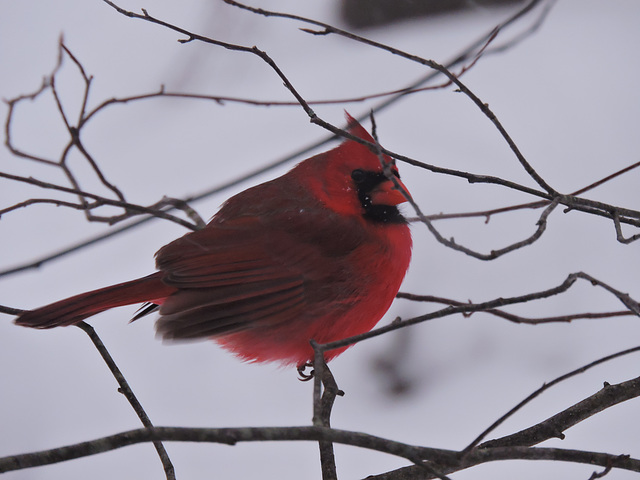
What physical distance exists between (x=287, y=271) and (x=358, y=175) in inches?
14.7

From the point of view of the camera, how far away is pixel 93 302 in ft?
6.06

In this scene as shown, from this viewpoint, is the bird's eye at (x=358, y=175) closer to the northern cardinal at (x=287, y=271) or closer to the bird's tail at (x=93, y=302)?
the northern cardinal at (x=287, y=271)

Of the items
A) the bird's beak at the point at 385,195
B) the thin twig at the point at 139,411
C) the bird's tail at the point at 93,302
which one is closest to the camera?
the thin twig at the point at 139,411

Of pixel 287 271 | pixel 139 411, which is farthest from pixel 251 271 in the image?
pixel 139 411

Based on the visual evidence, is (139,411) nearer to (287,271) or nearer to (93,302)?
(93,302)

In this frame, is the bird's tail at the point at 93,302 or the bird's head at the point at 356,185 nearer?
the bird's tail at the point at 93,302

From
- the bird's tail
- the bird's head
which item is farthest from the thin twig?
the bird's head

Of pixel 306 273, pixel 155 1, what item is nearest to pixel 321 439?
pixel 306 273

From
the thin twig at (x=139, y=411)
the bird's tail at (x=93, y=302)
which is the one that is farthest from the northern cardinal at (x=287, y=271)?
the thin twig at (x=139, y=411)

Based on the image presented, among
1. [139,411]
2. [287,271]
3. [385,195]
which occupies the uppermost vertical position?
[385,195]

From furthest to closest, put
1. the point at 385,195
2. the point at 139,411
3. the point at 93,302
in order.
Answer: the point at 385,195
the point at 93,302
the point at 139,411

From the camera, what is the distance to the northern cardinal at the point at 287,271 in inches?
74.7

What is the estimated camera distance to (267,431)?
112 cm

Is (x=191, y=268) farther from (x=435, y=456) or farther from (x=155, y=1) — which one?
(x=155, y=1)
